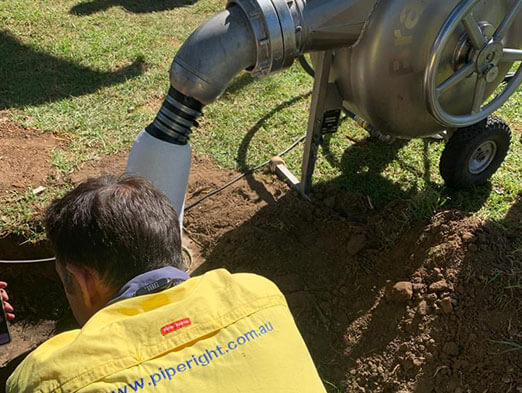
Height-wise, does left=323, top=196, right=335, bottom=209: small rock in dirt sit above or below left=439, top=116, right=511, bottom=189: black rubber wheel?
below

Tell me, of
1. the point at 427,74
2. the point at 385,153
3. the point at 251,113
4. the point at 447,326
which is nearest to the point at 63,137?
the point at 251,113

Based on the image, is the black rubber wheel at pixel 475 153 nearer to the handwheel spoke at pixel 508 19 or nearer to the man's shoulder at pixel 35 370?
the handwheel spoke at pixel 508 19

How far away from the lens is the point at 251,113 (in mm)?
4418

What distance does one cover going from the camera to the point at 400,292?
2797 mm

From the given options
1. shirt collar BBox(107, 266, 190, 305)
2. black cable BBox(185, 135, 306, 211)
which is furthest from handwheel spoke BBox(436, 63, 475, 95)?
shirt collar BBox(107, 266, 190, 305)

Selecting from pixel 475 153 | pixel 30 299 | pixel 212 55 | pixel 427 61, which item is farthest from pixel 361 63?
pixel 30 299

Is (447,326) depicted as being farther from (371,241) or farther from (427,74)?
(427,74)

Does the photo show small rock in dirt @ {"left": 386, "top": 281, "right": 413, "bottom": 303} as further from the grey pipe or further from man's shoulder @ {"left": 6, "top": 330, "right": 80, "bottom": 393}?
man's shoulder @ {"left": 6, "top": 330, "right": 80, "bottom": 393}

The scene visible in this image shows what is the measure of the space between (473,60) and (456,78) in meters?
0.13

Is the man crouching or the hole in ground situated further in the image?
the hole in ground

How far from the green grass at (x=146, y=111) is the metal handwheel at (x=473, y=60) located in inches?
23.0

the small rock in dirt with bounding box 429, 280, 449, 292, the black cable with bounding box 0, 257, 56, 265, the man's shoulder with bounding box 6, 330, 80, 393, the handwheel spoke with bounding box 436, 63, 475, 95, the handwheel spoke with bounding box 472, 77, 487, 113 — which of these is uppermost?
the handwheel spoke with bounding box 436, 63, 475, 95

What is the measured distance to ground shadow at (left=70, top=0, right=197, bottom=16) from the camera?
5949mm

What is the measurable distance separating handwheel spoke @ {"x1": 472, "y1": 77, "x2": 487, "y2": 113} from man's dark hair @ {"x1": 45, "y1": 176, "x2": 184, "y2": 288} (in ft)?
6.49
